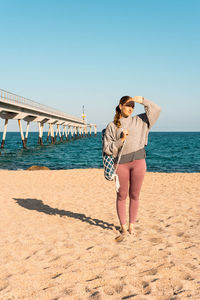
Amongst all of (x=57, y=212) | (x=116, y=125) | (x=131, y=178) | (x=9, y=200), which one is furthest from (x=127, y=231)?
(x=9, y=200)

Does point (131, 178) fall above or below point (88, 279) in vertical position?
above

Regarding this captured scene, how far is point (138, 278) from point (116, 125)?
6.67ft

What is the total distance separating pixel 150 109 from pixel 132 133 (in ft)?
1.42

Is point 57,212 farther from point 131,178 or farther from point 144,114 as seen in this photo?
point 144,114

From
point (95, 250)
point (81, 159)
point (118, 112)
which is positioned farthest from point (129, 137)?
point (81, 159)

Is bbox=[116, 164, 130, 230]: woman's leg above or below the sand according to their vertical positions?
above

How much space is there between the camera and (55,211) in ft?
21.7

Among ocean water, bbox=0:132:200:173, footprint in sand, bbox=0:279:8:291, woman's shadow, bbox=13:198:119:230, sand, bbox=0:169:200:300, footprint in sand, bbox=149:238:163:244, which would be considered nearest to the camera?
sand, bbox=0:169:200:300

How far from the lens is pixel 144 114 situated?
3982mm

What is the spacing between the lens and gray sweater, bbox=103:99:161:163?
12.4 feet

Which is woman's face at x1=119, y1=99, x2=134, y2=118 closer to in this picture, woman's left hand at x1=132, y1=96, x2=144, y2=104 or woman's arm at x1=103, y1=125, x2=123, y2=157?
woman's left hand at x1=132, y1=96, x2=144, y2=104

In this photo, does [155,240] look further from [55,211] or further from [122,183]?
[55,211]

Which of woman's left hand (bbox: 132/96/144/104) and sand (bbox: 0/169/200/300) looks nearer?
sand (bbox: 0/169/200/300)

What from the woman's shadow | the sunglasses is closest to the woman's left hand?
the sunglasses
